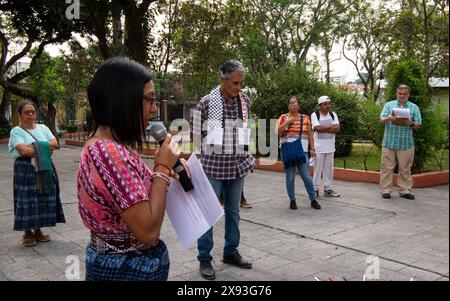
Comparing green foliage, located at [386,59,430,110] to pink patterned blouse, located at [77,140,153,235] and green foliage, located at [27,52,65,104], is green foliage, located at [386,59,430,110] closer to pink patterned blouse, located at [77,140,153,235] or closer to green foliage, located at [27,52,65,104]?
pink patterned blouse, located at [77,140,153,235]

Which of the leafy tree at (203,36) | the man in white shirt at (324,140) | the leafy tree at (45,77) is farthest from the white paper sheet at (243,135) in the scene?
the leafy tree at (45,77)

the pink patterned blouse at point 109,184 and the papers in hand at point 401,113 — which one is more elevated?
the papers in hand at point 401,113

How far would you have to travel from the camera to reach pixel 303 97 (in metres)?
12.2

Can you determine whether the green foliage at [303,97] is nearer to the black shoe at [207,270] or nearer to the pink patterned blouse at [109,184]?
the black shoe at [207,270]

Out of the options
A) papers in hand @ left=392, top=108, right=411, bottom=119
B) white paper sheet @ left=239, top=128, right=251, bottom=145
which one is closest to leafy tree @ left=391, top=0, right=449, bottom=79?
papers in hand @ left=392, top=108, right=411, bottom=119

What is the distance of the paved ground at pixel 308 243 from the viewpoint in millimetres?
3941

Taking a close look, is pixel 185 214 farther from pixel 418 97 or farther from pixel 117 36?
pixel 117 36

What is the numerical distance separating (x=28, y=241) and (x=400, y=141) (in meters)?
5.62

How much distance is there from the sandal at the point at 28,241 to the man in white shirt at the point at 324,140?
4.46 meters

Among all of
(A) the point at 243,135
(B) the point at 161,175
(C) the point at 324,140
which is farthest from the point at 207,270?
(C) the point at 324,140

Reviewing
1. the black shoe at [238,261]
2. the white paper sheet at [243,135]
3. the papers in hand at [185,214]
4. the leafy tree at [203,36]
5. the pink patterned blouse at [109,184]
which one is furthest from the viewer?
the leafy tree at [203,36]

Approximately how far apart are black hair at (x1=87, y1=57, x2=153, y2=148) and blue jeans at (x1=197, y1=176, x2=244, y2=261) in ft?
7.53
